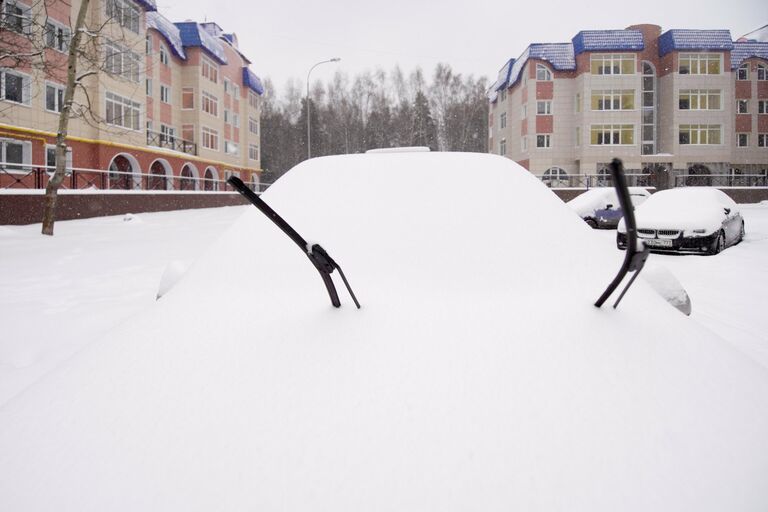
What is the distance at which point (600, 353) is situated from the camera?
154cm

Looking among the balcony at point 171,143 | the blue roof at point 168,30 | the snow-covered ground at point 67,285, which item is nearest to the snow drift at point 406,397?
the snow-covered ground at point 67,285

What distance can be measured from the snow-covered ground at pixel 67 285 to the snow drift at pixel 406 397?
57 centimetres

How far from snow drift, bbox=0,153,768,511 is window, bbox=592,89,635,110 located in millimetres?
37134

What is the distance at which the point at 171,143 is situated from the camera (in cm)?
3250

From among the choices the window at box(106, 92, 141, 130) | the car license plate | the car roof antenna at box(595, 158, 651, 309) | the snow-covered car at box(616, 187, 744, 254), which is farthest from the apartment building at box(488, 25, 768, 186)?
the car roof antenna at box(595, 158, 651, 309)

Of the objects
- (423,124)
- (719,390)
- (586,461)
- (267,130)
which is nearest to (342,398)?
(586,461)

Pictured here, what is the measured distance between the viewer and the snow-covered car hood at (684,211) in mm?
10047

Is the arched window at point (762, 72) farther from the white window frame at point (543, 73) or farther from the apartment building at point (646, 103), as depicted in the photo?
the white window frame at point (543, 73)

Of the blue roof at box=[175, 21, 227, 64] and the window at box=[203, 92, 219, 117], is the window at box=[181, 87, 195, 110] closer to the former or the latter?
the window at box=[203, 92, 219, 117]

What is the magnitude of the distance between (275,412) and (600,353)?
0.99 metres

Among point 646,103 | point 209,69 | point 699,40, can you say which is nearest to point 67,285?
point 209,69

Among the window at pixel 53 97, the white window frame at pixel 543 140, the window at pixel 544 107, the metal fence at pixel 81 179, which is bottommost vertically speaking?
the metal fence at pixel 81 179

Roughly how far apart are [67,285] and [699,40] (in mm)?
40782

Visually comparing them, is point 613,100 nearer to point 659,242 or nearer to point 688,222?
point 688,222
